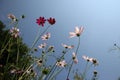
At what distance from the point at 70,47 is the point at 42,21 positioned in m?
0.86

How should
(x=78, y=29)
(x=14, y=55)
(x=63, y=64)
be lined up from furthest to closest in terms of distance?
(x=14, y=55) < (x=63, y=64) < (x=78, y=29)

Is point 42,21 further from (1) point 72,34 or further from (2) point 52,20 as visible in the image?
(1) point 72,34

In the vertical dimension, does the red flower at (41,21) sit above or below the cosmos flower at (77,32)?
above

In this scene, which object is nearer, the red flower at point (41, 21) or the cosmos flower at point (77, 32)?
the cosmos flower at point (77, 32)

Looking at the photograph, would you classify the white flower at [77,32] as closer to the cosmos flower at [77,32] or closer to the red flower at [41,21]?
the cosmos flower at [77,32]

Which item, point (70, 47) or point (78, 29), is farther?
point (70, 47)

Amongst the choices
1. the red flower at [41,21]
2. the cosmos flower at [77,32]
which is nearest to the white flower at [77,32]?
the cosmos flower at [77,32]

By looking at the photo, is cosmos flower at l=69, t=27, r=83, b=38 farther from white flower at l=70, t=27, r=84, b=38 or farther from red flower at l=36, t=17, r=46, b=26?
red flower at l=36, t=17, r=46, b=26

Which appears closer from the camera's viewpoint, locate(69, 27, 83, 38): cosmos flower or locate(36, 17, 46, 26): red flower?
locate(69, 27, 83, 38): cosmos flower

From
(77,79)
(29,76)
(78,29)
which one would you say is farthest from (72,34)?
(77,79)

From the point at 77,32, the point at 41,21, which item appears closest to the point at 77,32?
the point at 77,32

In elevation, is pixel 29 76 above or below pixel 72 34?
below

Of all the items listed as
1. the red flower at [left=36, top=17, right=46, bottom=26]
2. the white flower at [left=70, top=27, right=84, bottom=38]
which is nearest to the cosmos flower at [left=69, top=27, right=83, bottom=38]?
the white flower at [left=70, top=27, right=84, bottom=38]

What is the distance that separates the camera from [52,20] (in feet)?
11.6
